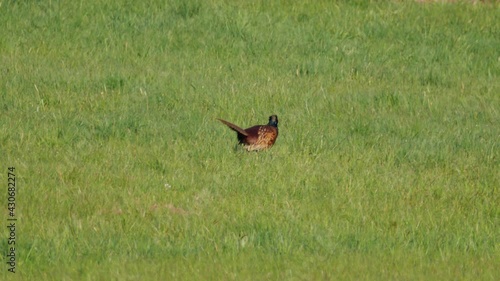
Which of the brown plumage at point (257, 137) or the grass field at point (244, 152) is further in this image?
the brown plumage at point (257, 137)

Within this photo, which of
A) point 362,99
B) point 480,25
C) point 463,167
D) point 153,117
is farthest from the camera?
point 480,25

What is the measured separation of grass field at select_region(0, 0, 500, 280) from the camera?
679cm

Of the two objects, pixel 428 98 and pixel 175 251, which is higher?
pixel 175 251

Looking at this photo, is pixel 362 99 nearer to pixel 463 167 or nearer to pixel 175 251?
pixel 463 167

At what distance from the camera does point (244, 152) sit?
30.6 feet

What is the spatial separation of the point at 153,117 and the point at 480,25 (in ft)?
21.6

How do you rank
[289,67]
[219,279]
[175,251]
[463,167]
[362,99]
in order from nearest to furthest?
[219,279], [175,251], [463,167], [362,99], [289,67]

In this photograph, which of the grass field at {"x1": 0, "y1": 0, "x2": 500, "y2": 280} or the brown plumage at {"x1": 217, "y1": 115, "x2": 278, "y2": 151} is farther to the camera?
the brown plumage at {"x1": 217, "y1": 115, "x2": 278, "y2": 151}

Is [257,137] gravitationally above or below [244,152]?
above

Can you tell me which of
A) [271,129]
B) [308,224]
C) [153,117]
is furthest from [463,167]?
[153,117]

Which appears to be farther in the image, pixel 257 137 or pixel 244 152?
pixel 244 152

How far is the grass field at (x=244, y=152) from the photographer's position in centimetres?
679

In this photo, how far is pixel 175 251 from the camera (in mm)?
6750

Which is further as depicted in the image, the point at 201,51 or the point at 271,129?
the point at 201,51
